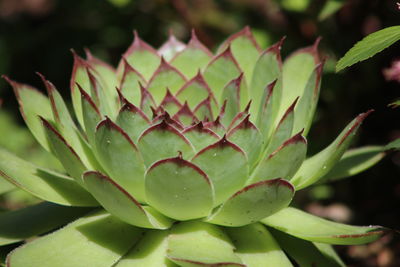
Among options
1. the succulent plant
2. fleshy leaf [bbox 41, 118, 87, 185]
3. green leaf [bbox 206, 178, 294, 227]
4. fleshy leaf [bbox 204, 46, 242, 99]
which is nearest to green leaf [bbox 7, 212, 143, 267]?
the succulent plant

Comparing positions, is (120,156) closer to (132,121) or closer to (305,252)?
(132,121)

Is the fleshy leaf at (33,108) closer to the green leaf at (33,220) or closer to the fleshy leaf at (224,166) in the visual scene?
the green leaf at (33,220)

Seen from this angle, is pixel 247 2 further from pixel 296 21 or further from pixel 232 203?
pixel 232 203

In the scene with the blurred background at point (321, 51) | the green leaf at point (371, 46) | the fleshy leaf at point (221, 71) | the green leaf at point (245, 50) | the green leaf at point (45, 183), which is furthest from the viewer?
the blurred background at point (321, 51)

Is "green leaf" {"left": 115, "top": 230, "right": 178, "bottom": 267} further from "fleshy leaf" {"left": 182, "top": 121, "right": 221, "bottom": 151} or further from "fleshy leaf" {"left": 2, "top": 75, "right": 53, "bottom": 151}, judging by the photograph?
"fleshy leaf" {"left": 2, "top": 75, "right": 53, "bottom": 151}

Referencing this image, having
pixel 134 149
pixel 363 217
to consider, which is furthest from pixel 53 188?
pixel 363 217

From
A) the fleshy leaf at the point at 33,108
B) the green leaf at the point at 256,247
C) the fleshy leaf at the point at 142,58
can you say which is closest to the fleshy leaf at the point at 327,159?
the green leaf at the point at 256,247

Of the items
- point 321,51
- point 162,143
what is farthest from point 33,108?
point 321,51
